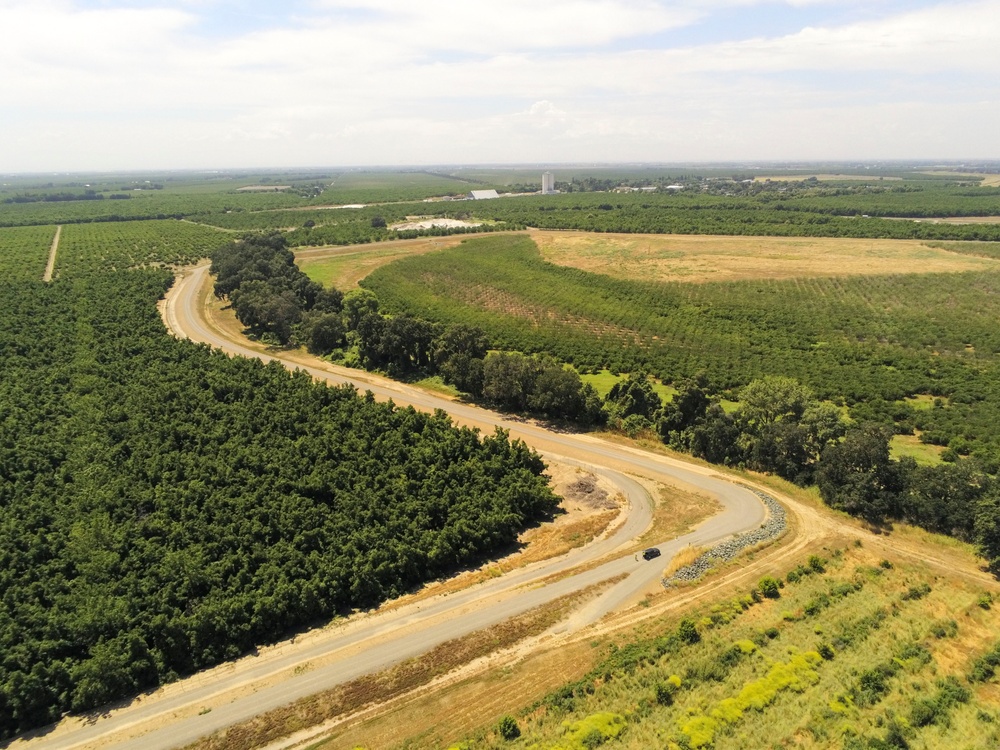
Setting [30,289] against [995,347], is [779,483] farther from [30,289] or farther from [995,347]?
[30,289]

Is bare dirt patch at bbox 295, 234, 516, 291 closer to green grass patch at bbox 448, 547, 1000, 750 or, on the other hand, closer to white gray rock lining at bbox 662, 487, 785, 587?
white gray rock lining at bbox 662, 487, 785, 587

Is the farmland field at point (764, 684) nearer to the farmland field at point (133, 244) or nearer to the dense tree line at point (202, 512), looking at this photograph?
the dense tree line at point (202, 512)

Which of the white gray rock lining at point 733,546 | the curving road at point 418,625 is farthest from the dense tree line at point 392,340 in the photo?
the white gray rock lining at point 733,546

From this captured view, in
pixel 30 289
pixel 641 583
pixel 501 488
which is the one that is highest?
pixel 30 289

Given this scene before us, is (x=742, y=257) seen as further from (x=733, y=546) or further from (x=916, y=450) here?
(x=733, y=546)

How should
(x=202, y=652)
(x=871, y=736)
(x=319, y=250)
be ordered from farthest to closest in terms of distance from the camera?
(x=319, y=250), (x=202, y=652), (x=871, y=736)

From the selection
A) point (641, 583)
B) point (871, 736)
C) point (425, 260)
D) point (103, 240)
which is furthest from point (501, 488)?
point (103, 240)

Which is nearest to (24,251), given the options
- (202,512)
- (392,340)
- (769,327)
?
(392,340)
